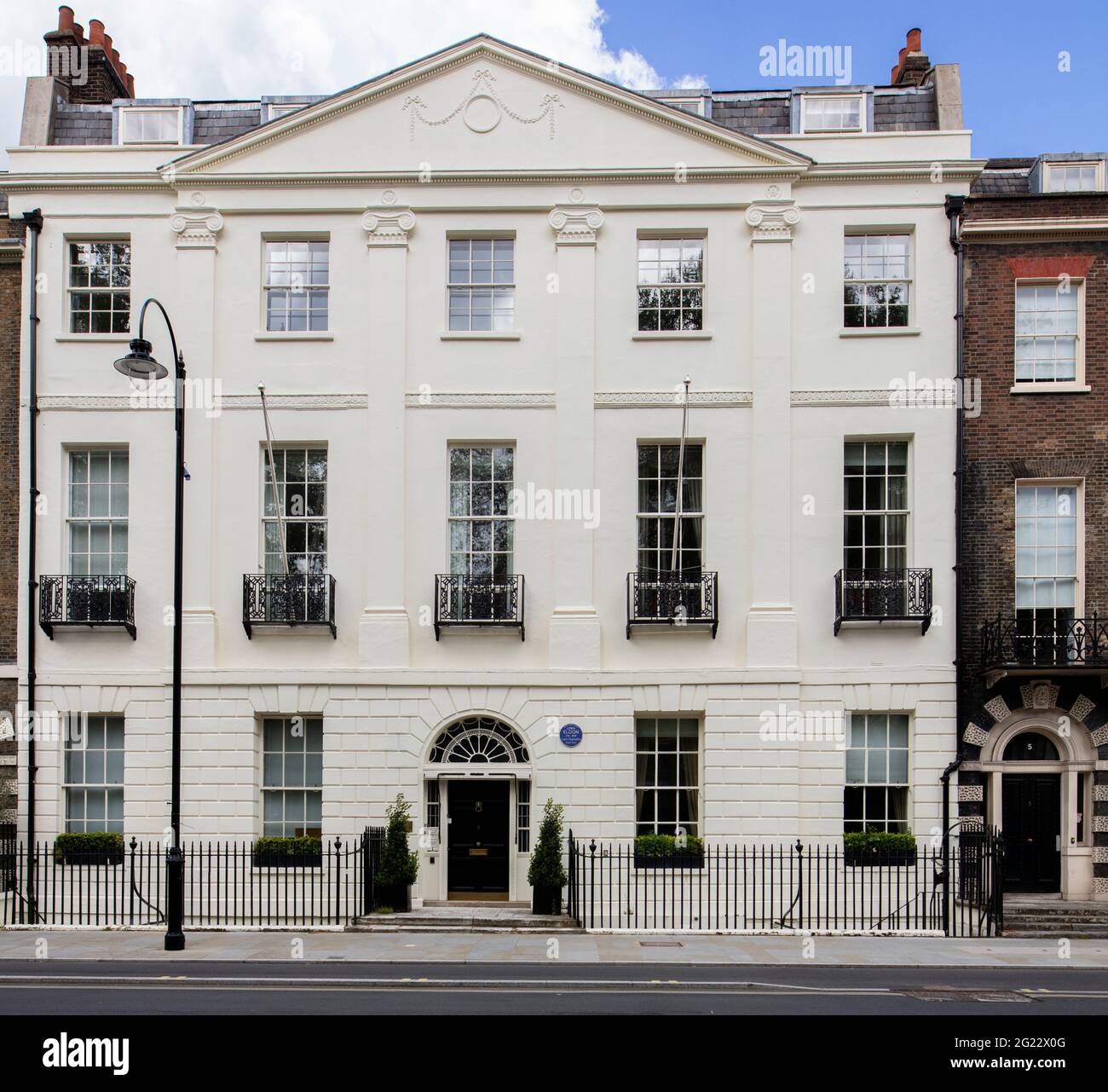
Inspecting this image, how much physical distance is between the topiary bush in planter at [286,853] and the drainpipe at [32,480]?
156 inches

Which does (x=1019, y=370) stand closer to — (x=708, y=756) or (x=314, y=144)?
(x=708, y=756)

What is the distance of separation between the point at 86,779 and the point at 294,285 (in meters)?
9.77

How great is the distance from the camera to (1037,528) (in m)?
20.0

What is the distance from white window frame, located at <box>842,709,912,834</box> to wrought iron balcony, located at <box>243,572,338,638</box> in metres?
9.36

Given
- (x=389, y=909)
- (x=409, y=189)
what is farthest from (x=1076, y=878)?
(x=409, y=189)

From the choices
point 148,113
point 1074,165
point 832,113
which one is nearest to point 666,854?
point 832,113

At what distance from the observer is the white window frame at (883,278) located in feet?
66.5

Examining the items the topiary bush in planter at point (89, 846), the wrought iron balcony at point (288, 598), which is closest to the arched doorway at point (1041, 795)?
the wrought iron balcony at point (288, 598)

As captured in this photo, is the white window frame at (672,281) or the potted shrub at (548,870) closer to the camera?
the potted shrub at (548,870)

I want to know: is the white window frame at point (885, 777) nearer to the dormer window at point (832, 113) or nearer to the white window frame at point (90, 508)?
the dormer window at point (832, 113)

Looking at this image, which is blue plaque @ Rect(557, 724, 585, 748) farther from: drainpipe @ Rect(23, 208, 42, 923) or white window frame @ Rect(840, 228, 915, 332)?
drainpipe @ Rect(23, 208, 42, 923)

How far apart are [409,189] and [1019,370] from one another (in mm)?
11533
